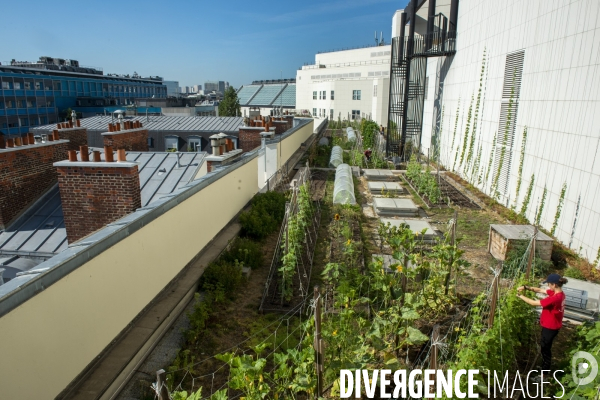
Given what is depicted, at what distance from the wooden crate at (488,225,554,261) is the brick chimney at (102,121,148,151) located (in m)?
10.1

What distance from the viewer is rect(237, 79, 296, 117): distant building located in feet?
236

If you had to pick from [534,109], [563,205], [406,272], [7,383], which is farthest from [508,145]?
[7,383]

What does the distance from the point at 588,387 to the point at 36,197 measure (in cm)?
975

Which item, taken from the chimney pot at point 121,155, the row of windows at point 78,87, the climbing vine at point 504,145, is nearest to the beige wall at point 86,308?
the chimney pot at point 121,155

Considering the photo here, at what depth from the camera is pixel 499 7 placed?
1417 centimetres

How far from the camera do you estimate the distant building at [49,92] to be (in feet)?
158

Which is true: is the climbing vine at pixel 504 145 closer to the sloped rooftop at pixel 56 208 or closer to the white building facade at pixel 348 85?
the sloped rooftop at pixel 56 208

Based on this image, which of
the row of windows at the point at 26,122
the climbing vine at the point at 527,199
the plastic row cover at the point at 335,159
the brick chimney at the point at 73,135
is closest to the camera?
the brick chimney at the point at 73,135

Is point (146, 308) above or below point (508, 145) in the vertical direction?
below

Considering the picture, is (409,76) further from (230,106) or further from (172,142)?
(230,106)

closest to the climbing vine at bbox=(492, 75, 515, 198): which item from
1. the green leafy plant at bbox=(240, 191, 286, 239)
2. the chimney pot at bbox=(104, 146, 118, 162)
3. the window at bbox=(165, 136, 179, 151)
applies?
the green leafy plant at bbox=(240, 191, 286, 239)

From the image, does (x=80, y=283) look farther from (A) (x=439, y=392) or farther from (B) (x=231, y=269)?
(A) (x=439, y=392)

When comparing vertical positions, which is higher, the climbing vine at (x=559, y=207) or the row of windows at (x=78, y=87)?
the row of windows at (x=78, y=87)

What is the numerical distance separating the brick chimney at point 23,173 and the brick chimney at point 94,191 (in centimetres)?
199
